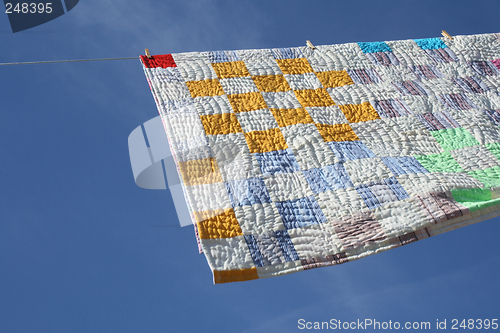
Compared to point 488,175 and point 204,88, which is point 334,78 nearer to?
point 204,88

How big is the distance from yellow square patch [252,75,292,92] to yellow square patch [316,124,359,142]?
0.32 meters

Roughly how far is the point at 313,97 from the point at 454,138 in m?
0.71

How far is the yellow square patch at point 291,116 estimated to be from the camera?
2092 millimetres

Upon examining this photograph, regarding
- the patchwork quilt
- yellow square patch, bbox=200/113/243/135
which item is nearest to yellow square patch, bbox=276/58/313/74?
the patchwork quilt

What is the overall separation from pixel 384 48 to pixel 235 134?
1231 mm

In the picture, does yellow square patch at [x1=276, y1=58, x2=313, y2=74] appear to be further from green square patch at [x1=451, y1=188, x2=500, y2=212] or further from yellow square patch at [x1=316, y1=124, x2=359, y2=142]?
green square patch at [x1=451, y1=188, x2=500, y2=212]

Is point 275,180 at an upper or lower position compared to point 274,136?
lower

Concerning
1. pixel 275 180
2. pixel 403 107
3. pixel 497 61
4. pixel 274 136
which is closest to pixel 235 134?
pixel 274 136

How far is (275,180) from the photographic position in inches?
71.3

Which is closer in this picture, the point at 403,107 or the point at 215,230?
the point at 215,230

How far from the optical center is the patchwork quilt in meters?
1.63

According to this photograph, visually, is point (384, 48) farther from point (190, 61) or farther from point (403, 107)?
point (190, 61)

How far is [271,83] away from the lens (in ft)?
7.51

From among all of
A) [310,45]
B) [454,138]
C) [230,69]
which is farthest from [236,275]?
[310,45]
